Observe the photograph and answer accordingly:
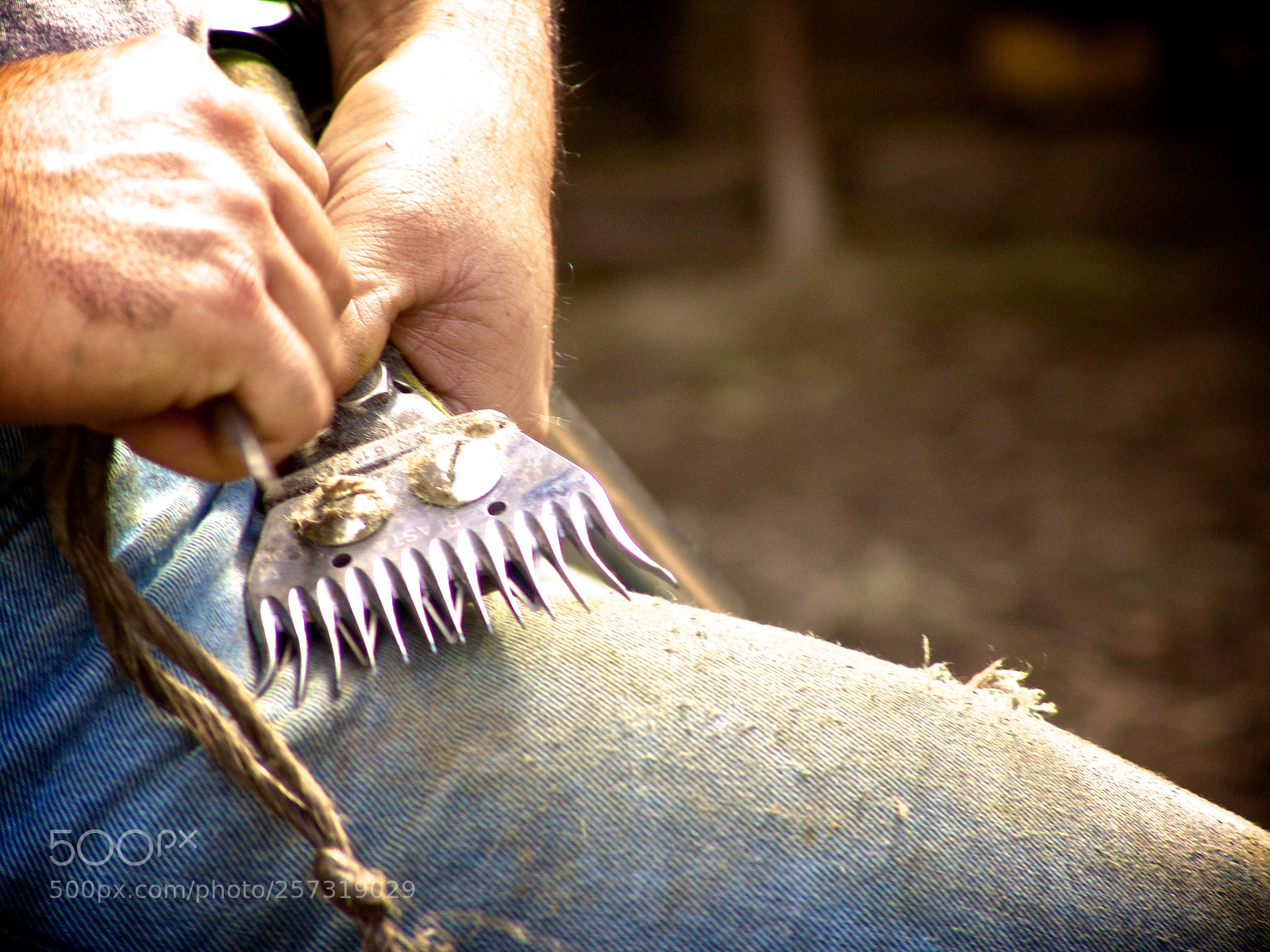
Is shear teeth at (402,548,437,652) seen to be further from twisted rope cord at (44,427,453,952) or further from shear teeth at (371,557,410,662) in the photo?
twisted rope cord at (44,427,453,952)

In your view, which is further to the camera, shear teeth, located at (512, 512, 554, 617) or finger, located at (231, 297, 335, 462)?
shear teeth, located at (512, 512, 554, 617)

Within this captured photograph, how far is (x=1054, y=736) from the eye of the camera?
30.8 inches

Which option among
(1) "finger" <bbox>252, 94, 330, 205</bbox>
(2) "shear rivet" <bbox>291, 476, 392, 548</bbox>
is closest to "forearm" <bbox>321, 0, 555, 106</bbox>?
(1) "finger" <bbox>252, 94, 330, 205</bbox>

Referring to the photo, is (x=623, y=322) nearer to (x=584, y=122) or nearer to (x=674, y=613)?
(x=584, y=122)

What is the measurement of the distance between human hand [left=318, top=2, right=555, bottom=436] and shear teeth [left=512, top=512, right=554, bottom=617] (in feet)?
0.70

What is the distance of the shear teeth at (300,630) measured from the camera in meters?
0.67

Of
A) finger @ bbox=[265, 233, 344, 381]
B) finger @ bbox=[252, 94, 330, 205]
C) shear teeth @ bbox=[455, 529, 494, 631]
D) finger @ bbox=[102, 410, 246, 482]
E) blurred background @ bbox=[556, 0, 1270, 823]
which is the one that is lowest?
blurred background @ bbox=[556, 0, 1270, 823]

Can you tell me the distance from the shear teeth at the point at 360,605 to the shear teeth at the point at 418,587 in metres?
0.03

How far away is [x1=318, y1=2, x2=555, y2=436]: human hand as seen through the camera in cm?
88

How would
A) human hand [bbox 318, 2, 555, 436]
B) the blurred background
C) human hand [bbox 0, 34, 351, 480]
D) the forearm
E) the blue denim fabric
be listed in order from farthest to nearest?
the blurred background, the forearm, human hand [bbox 318, 2, 555, 436], the blue denim fabric, human hand [bbox 0, 34, 351, 480]

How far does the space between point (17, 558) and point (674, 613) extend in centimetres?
47

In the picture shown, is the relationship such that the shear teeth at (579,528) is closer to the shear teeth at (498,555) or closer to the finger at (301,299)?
the shear teeth at (498,555)

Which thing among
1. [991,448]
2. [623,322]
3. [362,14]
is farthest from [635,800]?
[623,322]

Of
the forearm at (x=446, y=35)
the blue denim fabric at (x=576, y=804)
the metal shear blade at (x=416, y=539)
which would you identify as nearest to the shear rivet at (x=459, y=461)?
the metal shear blade at (x=416, y=539)
